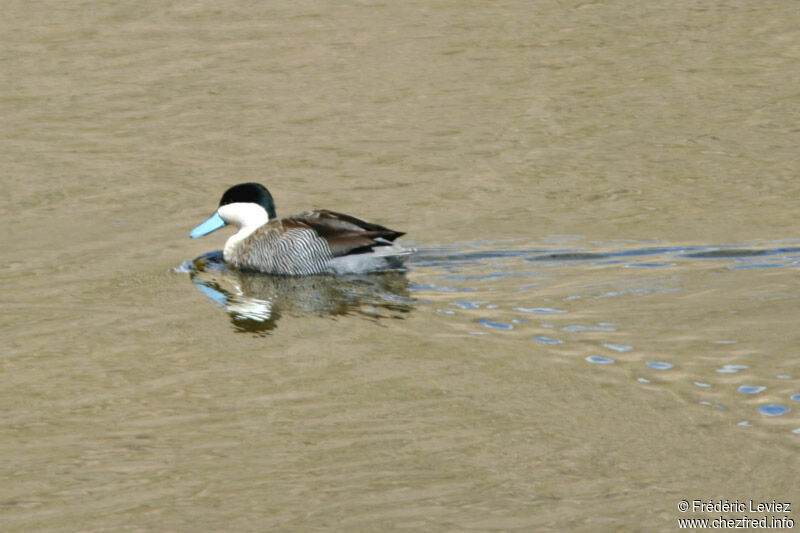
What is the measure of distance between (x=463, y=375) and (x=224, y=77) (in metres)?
11.1

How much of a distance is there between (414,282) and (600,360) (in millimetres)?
2543

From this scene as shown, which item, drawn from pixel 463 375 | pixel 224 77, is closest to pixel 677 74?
pixel 224 77

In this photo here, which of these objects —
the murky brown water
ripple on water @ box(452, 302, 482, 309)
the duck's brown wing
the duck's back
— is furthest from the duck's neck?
ripple on water @ box(452, 302, 482, 309)

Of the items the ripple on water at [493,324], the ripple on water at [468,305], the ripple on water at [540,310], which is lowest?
the ripple on water at [493,324]

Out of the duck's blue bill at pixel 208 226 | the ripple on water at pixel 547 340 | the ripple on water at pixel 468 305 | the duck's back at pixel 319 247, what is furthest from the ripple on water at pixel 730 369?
the duck's blue bill at pixel 208 226

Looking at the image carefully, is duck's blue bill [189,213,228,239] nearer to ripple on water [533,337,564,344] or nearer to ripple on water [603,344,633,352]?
ripple on water [533,337,564,344]

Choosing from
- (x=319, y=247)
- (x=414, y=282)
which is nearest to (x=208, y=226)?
(x=319, y=247)

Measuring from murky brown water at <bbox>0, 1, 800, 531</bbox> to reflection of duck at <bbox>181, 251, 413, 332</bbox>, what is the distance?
4 cm

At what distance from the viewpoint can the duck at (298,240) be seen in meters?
10.6

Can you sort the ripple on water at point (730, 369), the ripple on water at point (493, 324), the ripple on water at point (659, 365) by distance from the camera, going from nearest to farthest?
1. the ripple on water at point (730, 369)
2. the ripple on water at point (659, 365)
3. the ripple on water at point (493, 324)

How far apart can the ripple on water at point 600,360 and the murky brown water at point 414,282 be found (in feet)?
0.07

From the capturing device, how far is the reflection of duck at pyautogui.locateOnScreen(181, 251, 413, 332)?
980cm

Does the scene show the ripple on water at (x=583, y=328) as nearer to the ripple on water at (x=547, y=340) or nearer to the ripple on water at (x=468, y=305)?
the ripple on water at (x=547, y=340)

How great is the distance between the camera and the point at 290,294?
34.8 feet
